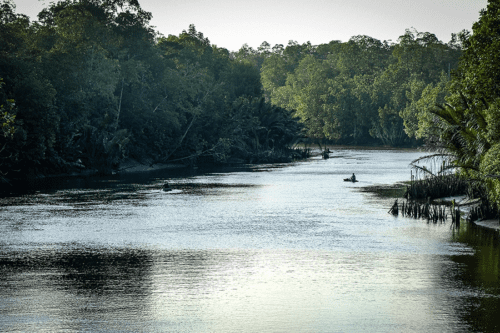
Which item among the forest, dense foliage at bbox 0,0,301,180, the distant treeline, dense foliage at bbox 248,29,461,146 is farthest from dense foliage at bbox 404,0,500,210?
dense foliage at bbox 248,29,461,146

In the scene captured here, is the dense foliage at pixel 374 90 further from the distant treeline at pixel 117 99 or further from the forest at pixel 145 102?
the distant treeline at pixel 117 99

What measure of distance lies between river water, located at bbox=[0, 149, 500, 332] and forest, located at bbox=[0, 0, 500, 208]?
13.0 ft

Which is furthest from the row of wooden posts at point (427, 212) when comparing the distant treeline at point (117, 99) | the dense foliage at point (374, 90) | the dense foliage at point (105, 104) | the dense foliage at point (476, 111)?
the dense foliage at point (374, 90)

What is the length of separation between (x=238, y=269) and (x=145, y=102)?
142 feet

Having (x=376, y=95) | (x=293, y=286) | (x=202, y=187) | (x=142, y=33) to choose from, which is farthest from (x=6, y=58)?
(x=376, y=95)

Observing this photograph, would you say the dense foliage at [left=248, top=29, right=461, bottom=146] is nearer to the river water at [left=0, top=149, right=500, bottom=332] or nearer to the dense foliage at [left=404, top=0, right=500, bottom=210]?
the dense foliage at [left=404, top=0, right=500, bottom=210]

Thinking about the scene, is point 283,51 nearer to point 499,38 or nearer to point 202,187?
point 202,187

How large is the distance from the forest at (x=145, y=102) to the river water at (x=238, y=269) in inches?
157

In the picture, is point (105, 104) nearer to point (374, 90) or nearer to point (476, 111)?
point (476, 111)

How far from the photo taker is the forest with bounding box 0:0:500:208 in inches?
1024

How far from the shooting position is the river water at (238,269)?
11.2m

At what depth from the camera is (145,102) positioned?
5712 centimetres

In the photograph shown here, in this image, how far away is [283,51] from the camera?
182375 millimetres

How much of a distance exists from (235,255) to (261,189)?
21178 mm
